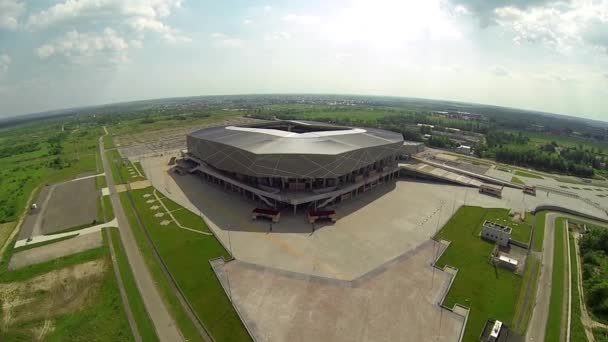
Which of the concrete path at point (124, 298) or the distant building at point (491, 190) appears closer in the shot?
the concrete path at point (124, 298)

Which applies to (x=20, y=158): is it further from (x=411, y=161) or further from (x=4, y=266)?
(x=411, y=161)

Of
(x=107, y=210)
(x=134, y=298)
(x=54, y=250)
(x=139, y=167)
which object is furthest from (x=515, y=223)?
(x=139, y=167)

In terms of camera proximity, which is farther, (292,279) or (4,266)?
(4,266)

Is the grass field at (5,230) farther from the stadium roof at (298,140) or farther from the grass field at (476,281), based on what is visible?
the grass field at (476,281)

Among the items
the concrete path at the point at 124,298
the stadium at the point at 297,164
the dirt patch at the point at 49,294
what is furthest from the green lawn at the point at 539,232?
the dirt patch at the point at 49,294

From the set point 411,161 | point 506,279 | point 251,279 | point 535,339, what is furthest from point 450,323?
point 411,161

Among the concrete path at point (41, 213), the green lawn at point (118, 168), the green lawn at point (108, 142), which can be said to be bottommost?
the concrete path at point (41, 213)

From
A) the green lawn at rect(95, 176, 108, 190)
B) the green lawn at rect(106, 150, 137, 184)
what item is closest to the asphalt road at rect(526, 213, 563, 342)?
the green lawn at rect(106, 150, 137, 184)
